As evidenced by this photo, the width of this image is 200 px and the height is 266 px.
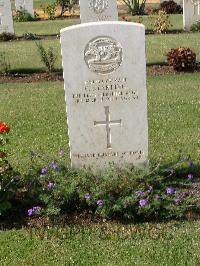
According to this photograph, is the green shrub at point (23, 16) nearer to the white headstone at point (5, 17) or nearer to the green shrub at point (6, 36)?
the white headstone at point (5, 17)

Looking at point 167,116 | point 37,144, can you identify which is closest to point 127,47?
point 37,144

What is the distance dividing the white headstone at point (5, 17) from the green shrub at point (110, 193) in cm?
1311

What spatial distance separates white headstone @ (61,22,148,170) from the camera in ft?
17.2

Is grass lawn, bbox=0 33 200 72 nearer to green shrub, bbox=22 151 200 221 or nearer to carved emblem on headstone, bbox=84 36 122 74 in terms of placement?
carved emblem on headstone, bbox=84 36 122 74

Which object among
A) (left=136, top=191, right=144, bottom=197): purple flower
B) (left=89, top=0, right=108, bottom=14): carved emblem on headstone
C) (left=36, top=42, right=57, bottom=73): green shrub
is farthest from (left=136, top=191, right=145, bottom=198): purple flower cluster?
(left=89, top=0, right=108, bottom=14): carved emblem on headstone

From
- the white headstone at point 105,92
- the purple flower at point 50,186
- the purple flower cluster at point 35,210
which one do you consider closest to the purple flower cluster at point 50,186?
the purple flower at point 50,186

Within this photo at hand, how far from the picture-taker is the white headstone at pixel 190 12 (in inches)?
693

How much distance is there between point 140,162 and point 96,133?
55 cm

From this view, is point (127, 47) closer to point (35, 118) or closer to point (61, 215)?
point (61, 215)

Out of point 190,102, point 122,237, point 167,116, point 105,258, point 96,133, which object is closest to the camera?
point 105,258

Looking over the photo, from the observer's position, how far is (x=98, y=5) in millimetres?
16516

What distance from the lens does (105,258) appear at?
4543 mm

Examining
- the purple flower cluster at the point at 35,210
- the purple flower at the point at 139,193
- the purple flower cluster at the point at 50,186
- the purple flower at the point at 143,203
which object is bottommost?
the purple flower cluster at the point at 35,210

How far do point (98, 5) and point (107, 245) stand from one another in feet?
41.6
